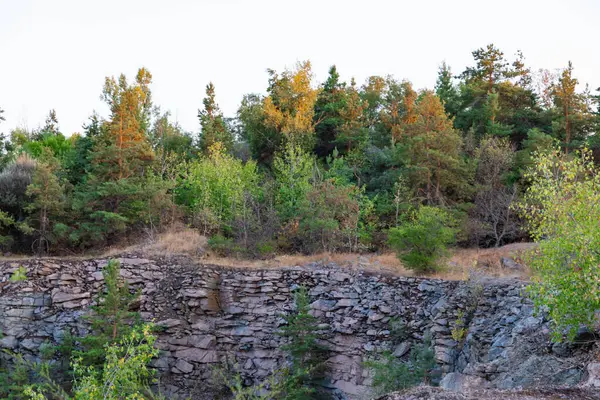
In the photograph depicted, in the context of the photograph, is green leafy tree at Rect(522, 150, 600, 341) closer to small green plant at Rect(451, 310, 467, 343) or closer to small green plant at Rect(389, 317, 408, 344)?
small green plant at Rect(451, 310, 467, 343)

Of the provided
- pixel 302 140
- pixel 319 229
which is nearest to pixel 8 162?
pixel 302 140

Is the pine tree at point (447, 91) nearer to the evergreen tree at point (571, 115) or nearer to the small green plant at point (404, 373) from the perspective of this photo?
the evergreen tree at point (571, 115)

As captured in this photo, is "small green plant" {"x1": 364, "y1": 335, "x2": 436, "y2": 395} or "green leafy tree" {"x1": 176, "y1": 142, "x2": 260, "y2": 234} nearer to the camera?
"small green plant" {"x1": 364, "y1": 335, "x2": 436, "y2": 395}

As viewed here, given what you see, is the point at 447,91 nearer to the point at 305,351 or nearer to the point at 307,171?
the point at 307,171

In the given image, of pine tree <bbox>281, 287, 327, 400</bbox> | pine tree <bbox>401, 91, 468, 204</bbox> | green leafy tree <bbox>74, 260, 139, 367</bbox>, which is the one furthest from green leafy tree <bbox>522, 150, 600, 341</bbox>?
pine tree <bbox>401, 91, 468, 204</bbox>

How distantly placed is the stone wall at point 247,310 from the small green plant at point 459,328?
56mm

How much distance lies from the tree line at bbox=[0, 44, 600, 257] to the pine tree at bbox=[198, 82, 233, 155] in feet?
0.24

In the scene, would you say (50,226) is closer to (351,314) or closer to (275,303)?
(275,303)

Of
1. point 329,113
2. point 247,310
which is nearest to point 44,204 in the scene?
point 247,310

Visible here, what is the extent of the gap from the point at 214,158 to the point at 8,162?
29.9 ft

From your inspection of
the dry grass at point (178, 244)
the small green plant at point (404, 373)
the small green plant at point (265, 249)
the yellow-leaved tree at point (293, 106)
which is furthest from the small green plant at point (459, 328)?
the yellow-leaved tree at point (293, 106)

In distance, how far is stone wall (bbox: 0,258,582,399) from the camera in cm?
1274

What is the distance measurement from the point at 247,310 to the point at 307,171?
8913mm

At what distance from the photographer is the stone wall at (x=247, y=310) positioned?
41.8 ft
